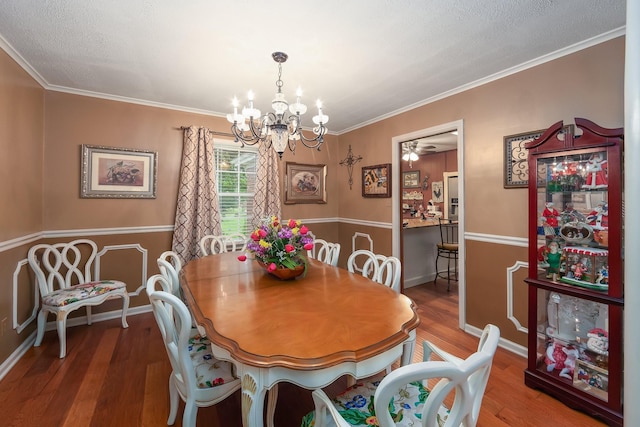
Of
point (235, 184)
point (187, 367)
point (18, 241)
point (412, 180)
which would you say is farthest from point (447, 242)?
point (18, 241)

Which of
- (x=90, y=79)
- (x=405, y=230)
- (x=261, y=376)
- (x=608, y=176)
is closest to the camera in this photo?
(x=261, y=376)

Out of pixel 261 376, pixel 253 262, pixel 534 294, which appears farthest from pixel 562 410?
pixel 253 262

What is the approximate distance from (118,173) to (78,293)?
131 cm

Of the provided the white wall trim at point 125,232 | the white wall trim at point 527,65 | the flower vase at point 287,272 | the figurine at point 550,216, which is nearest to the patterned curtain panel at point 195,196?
the white wall trim at point 125,232

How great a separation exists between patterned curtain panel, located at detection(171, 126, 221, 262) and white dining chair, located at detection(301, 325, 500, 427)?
108 inches

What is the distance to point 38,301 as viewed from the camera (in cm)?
271

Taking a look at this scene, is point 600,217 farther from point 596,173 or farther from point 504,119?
point 504,119

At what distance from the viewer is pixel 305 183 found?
14.3 ft

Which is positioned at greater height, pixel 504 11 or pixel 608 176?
pixel 504 11

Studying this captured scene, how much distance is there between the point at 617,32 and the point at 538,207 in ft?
4.08

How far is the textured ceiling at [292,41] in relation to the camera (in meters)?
1.67

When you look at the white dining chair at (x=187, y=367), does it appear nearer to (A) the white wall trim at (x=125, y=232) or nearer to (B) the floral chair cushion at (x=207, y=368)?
(B) the floral chair cushion at (x=207, y=368)

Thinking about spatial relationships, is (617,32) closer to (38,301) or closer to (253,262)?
(253,262)

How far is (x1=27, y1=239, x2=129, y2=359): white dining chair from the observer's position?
240 centimetres
